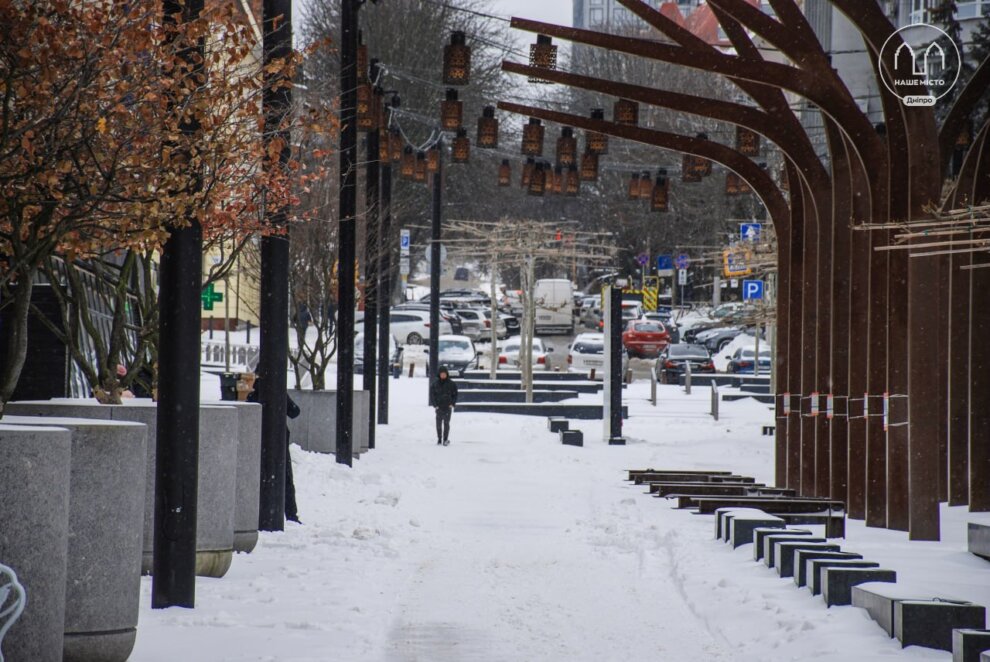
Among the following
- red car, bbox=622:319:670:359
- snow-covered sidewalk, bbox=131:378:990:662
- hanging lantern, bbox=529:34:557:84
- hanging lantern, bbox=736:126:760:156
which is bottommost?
snow-covered sidewalk, bbox=131:378:990:662

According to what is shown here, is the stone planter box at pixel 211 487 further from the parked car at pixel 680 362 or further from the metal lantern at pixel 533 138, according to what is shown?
the parked car at pixel 680 362

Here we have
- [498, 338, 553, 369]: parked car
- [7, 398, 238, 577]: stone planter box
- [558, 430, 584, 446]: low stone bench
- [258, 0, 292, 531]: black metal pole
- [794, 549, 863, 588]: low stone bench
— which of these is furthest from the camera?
[498, 338, 553, 369]: parked car

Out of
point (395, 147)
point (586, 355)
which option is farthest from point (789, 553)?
point (586, 355)

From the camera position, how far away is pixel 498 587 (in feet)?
37.7

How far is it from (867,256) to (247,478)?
759 cm

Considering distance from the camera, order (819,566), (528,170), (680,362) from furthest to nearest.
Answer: (680,362) → (528,170) → (819,566)

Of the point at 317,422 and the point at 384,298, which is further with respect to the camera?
the point at 384,298

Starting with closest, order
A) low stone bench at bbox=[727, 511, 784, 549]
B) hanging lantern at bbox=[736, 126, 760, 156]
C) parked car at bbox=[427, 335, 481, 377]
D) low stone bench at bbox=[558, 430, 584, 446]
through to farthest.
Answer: low stone bench at bbox=[727, 511, 784, 549], hanging lantern at bbox=[736, 126, 760, 156], low stone bench at bbox=[558, 430, 584, 446], parked car at bbox=[427, 335, 481, 377]

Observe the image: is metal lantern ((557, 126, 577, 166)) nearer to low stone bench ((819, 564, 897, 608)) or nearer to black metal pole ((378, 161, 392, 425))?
black metal pole ((378, 161, 392, 425))

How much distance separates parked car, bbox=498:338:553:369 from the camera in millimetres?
54094

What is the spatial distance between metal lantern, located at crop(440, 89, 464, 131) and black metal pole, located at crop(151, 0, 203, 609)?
12.1 meters

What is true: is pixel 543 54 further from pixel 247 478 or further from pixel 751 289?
pixel 751 289

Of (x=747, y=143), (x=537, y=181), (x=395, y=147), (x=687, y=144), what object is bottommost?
(x=687, y=144)

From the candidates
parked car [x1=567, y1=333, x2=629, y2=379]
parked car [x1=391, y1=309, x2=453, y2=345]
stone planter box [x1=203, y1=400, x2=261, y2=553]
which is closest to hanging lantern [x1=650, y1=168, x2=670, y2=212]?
stone planter box [x1=203, y1=400, x2=261, y2=553]
